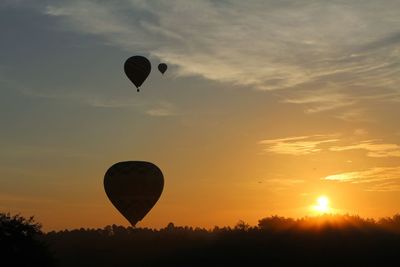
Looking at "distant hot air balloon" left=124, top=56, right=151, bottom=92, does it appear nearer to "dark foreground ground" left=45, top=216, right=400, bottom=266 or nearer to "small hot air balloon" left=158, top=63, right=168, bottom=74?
"small hot air balloon" left=158, top=63, right=168, bottom=74

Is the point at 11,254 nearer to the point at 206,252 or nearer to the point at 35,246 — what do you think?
the point at 35,246

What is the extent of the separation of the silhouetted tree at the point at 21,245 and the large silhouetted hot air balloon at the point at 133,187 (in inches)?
402

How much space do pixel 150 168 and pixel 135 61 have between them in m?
10.3

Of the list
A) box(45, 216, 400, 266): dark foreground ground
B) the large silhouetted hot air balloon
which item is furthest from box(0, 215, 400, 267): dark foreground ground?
the large silhouetted hot air balloon

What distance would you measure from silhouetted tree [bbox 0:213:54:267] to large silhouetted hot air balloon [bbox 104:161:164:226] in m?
10.2

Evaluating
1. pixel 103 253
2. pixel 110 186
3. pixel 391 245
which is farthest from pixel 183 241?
pixel 110 186

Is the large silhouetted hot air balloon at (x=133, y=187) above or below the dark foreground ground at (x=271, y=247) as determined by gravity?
below

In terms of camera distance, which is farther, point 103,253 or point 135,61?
point 103,253

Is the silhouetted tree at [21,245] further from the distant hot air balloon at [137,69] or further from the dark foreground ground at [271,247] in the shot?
the dark foreground ground at [271,247]

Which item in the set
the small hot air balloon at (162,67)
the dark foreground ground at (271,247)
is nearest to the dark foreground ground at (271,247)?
the dark foreground ground at (271,247)

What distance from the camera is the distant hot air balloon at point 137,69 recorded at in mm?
66062

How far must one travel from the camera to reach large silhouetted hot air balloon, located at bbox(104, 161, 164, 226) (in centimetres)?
6525

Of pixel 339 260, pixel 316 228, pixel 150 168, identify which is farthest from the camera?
pixel 316 228

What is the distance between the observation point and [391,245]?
333 feet
